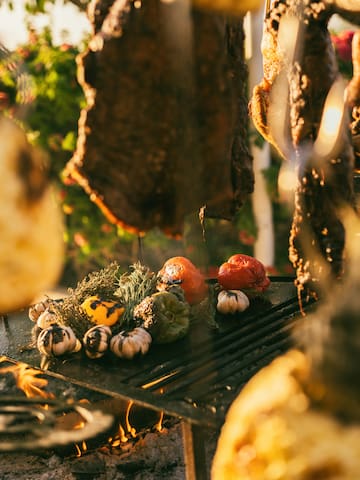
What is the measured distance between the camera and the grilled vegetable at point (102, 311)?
272cm

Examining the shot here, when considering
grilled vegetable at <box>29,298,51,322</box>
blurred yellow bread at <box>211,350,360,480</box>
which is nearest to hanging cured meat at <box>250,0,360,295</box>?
blurred yellow bread at <box>211,350,360,480</box>

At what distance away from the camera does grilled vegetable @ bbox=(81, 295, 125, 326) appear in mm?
2717

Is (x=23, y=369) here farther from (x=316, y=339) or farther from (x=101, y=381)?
(x=316, y=339)

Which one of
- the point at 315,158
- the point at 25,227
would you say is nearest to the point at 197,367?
the point at 315,158

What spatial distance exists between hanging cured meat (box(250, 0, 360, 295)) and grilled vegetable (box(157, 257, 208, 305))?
1276 millimetres

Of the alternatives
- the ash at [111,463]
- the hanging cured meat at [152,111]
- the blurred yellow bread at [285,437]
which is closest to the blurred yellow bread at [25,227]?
the hanging cured meat at [152,111]

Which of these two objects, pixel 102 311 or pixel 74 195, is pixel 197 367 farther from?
pixel 74 195

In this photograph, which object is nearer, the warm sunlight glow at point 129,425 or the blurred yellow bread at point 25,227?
the blurred yellow bread at point 25,227

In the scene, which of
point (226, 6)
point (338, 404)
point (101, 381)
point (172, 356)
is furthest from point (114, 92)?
point (172, 356)

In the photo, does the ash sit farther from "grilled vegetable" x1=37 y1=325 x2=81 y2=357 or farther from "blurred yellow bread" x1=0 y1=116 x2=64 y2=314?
"blurred yellow bread" x1=0 y1=116 x2=64 y2=314

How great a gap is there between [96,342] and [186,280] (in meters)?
0.69

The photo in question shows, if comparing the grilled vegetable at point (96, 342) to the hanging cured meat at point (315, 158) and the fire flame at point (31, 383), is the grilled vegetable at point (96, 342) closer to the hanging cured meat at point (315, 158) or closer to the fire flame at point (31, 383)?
the fire flame at point (31, 383)

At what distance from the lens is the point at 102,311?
272cm

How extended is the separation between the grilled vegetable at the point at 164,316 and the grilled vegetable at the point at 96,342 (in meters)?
0.18
